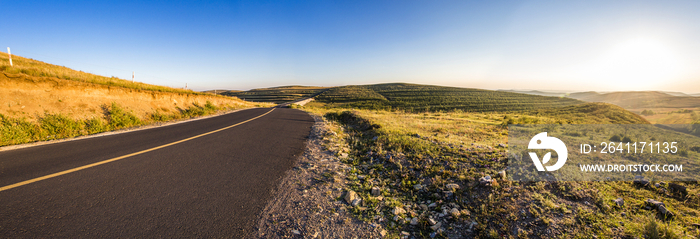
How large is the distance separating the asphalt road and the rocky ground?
0.24 metres

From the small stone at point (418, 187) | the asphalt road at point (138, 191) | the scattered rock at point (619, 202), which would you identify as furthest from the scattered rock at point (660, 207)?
the asphalt road at point (138, 191)

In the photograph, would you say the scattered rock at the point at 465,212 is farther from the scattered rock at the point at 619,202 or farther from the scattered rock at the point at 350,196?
the scattered rock at the point at 619,202

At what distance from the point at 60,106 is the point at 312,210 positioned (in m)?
13.9

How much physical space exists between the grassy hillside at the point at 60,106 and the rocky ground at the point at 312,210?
31.1 ft

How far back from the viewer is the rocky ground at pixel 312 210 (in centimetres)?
272

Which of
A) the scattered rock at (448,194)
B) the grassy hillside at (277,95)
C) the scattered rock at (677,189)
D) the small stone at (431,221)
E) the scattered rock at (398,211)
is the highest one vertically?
the grassy hillside at (277,95)

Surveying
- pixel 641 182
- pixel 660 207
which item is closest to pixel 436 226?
pixel 660 207

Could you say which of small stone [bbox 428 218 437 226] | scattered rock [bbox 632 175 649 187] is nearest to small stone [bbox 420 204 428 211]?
small stone [bbox 428 218 437 226]

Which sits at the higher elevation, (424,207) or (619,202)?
(619,202)

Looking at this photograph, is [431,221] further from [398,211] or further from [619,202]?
[619,202]

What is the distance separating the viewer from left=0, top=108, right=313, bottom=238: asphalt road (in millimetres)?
2607

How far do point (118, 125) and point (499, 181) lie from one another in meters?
15.5

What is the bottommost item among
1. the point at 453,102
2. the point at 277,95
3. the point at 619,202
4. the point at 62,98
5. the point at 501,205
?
the point at 501,205

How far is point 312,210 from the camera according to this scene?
3.22 meters
